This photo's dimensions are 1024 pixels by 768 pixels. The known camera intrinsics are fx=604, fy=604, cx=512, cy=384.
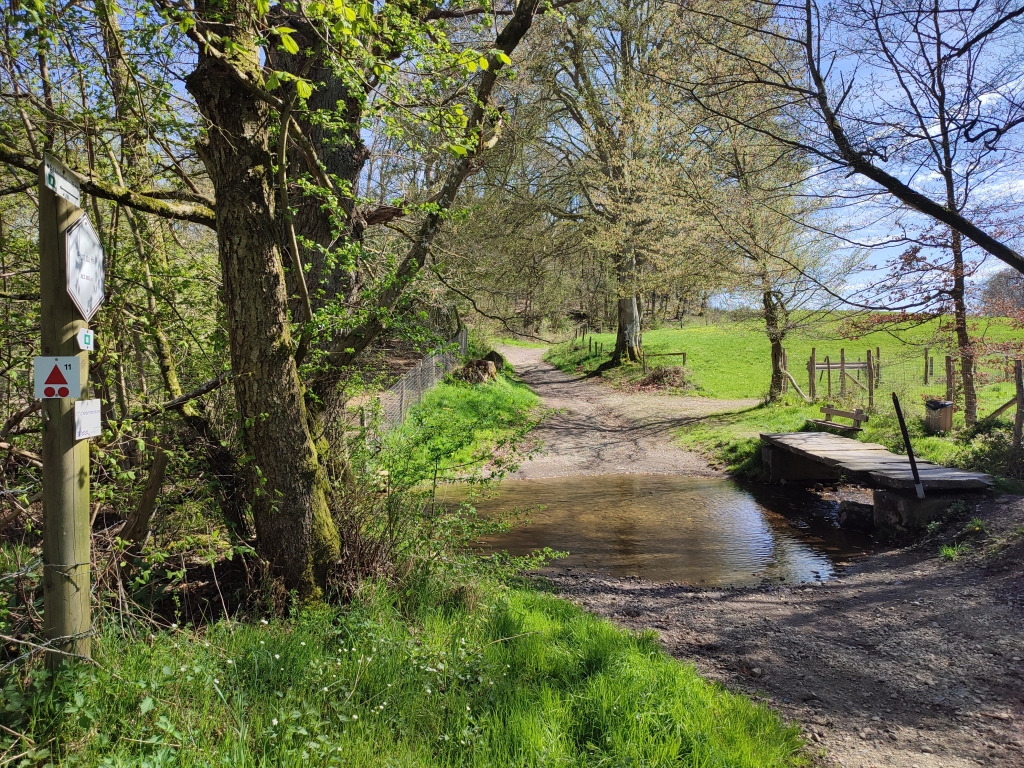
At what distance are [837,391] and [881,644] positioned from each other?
15.6 meters

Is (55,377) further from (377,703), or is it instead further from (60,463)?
(377,703)

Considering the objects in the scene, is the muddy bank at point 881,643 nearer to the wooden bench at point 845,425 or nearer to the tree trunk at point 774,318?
the wooden bench at point 845,425

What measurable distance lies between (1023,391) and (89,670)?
12.2 meters

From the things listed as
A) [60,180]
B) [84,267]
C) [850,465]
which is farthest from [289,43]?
[850,465]

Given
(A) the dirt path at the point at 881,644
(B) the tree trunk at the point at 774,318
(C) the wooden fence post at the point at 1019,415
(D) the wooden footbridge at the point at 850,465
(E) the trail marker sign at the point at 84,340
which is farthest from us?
(B) the tree trunk at the point at 774,318

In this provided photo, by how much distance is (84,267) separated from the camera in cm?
274

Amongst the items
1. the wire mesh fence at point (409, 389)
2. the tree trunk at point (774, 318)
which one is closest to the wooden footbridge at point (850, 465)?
the tree trunk at point (774, 318)

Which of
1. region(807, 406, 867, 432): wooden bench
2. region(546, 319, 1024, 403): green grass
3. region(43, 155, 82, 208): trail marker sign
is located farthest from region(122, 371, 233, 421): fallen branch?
region(807, 406, 867, 432): wooden bench

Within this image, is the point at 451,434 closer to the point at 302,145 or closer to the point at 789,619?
the point at 302,145

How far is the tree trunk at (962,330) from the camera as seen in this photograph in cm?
1074

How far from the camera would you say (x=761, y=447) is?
45.8 feet

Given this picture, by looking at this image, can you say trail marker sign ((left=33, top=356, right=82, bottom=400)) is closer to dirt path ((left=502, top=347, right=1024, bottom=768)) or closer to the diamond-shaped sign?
the diamond-shaped sign

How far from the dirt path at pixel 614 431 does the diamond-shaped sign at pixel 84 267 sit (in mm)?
7903

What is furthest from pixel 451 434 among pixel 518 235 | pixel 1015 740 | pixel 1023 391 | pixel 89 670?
pixel 518 235
